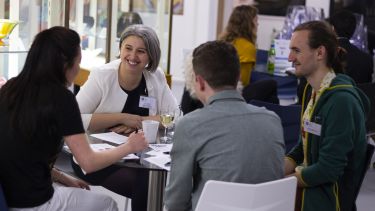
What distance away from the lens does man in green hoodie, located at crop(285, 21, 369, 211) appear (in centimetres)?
230

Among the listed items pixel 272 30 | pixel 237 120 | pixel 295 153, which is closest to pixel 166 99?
pixel 295 153

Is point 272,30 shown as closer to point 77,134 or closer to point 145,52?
point 145,52

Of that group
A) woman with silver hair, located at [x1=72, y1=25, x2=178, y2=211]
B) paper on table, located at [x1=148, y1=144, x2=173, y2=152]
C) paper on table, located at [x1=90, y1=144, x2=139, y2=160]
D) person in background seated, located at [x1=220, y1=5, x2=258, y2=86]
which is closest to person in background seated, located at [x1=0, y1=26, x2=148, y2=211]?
paper on table, located at [x1=90, y1=144, x2=139, y2=160]

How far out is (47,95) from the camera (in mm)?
2154

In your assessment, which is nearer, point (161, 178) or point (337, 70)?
point (337, 70)

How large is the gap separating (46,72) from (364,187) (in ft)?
10.4

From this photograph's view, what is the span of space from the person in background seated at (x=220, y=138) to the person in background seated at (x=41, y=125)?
0.46m

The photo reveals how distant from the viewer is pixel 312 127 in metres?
2.40

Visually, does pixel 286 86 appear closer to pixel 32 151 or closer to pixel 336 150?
pixel 336 150

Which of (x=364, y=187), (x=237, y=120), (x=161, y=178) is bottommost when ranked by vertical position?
(x=364, y=187)

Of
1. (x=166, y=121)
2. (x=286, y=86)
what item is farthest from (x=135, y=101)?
(x=286, y=86)

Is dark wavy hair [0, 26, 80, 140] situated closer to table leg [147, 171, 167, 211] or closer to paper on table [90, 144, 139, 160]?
paper on table [90, 144, 139, 160]

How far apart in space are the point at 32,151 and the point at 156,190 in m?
0.78

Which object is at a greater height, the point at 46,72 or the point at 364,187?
the point at 46,72
